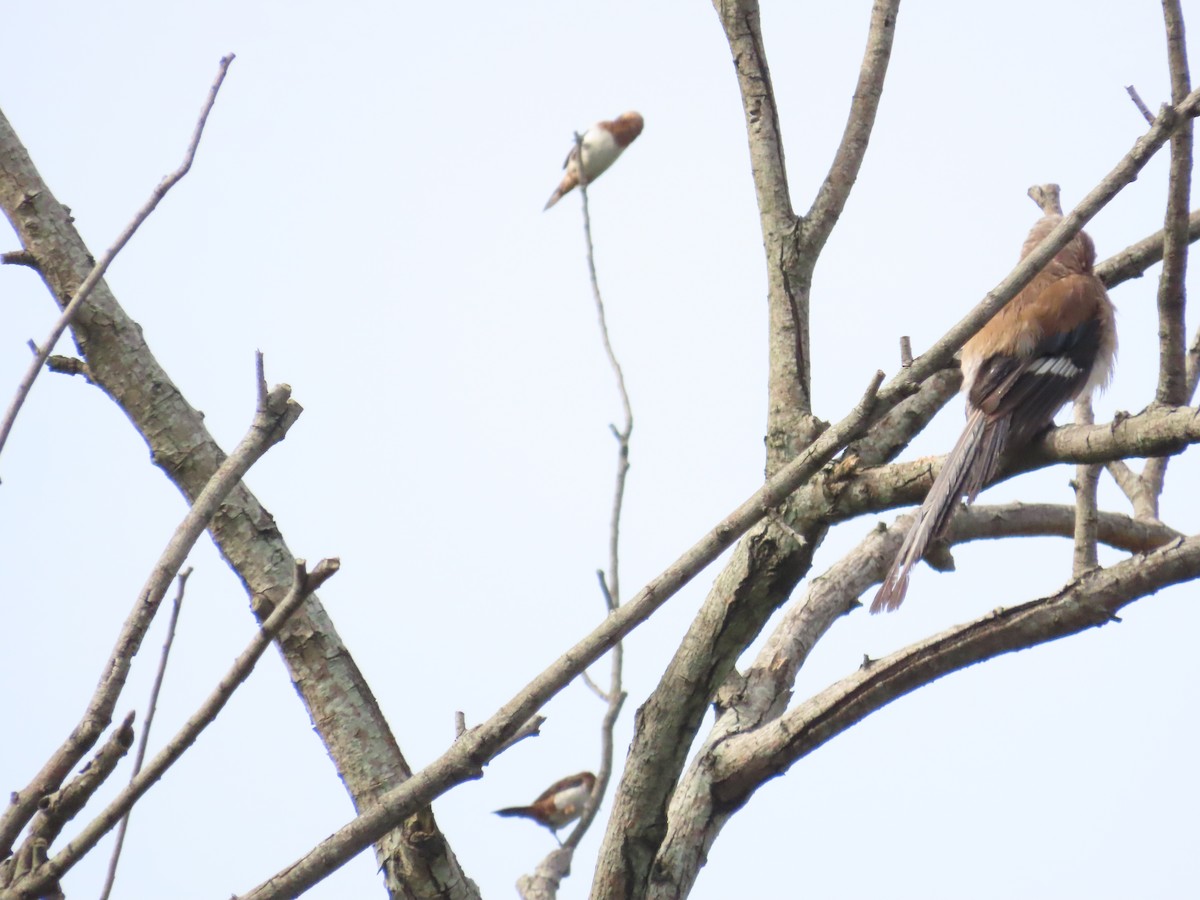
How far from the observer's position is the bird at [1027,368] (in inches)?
115

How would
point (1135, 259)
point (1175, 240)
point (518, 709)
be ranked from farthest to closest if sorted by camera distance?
point (1135, 259), point (1175, 240), point (518, 709)

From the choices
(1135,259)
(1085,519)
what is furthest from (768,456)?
(1135,259)

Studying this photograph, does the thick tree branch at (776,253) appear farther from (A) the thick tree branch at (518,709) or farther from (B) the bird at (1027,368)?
(A) the thick tree branch at (518,709)

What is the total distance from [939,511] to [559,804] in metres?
2.52

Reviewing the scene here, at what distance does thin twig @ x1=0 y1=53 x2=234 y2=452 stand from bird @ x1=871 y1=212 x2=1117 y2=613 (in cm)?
188

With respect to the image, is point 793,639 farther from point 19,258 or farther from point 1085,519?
point 19,258

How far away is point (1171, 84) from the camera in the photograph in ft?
7.22

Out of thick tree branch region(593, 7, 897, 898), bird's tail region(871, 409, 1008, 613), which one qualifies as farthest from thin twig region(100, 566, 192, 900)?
bird's tail region(871, 409, 1008, 613)

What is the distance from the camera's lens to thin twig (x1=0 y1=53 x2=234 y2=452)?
1.42 metres

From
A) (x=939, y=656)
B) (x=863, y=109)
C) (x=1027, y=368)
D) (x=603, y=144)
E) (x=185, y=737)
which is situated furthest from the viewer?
(x=603, y=144)

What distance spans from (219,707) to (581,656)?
49 centimetres

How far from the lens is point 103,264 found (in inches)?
61.5

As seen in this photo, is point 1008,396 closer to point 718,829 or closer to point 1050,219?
point 1050,219

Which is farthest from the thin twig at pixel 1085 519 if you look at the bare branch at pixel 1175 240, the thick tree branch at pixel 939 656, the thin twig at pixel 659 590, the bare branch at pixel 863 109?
the thin twig at pixel 659 590
